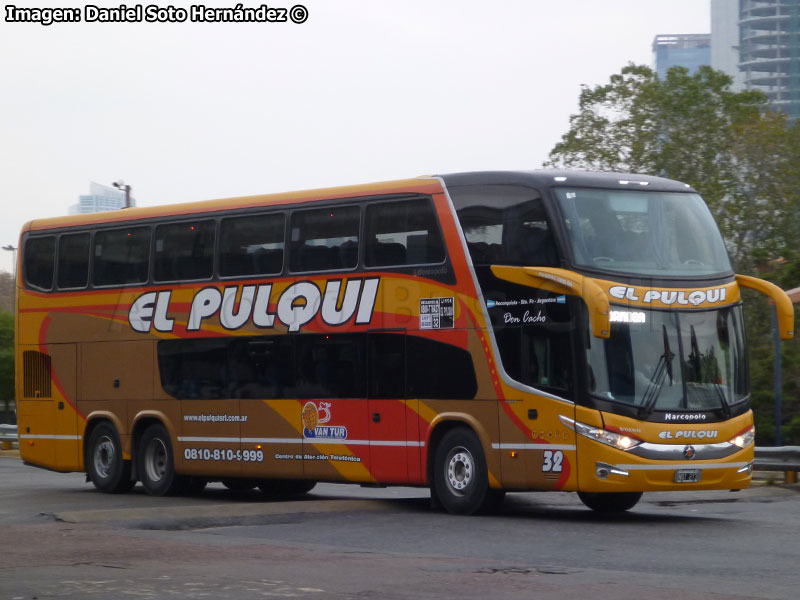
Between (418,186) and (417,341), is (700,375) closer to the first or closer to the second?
(417,341)

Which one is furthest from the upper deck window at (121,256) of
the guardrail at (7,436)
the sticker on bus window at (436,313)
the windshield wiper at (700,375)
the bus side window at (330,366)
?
the guardrail at (7,436)

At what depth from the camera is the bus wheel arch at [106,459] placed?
2089 cm

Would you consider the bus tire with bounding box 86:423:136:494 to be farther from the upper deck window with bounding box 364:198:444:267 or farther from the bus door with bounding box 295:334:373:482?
the upper deck window with bounding box 364:198:444:267

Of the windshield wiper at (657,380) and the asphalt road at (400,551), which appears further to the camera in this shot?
the windshield wiper at (657,380)

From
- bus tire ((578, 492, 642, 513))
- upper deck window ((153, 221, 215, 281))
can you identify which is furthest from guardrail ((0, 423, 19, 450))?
bus tire ((578, 492, 642, 513))

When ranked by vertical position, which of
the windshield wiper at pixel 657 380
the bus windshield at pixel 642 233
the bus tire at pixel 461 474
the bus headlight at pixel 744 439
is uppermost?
the bus windshield at pixel 642 233

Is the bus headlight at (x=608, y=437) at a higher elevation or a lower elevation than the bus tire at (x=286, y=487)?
higher

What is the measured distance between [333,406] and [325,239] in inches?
87.5

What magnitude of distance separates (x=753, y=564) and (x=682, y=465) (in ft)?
12.3

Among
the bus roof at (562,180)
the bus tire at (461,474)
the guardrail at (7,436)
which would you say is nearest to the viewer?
the bus roof at (562,180)

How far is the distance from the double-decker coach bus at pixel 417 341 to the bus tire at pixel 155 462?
4cm

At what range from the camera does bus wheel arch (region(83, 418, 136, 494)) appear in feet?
68.5

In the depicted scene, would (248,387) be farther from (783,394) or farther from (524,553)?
(783,394)

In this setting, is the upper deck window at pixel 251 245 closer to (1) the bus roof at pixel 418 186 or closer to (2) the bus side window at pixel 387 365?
(1) the bus roof at pixel 418 186
